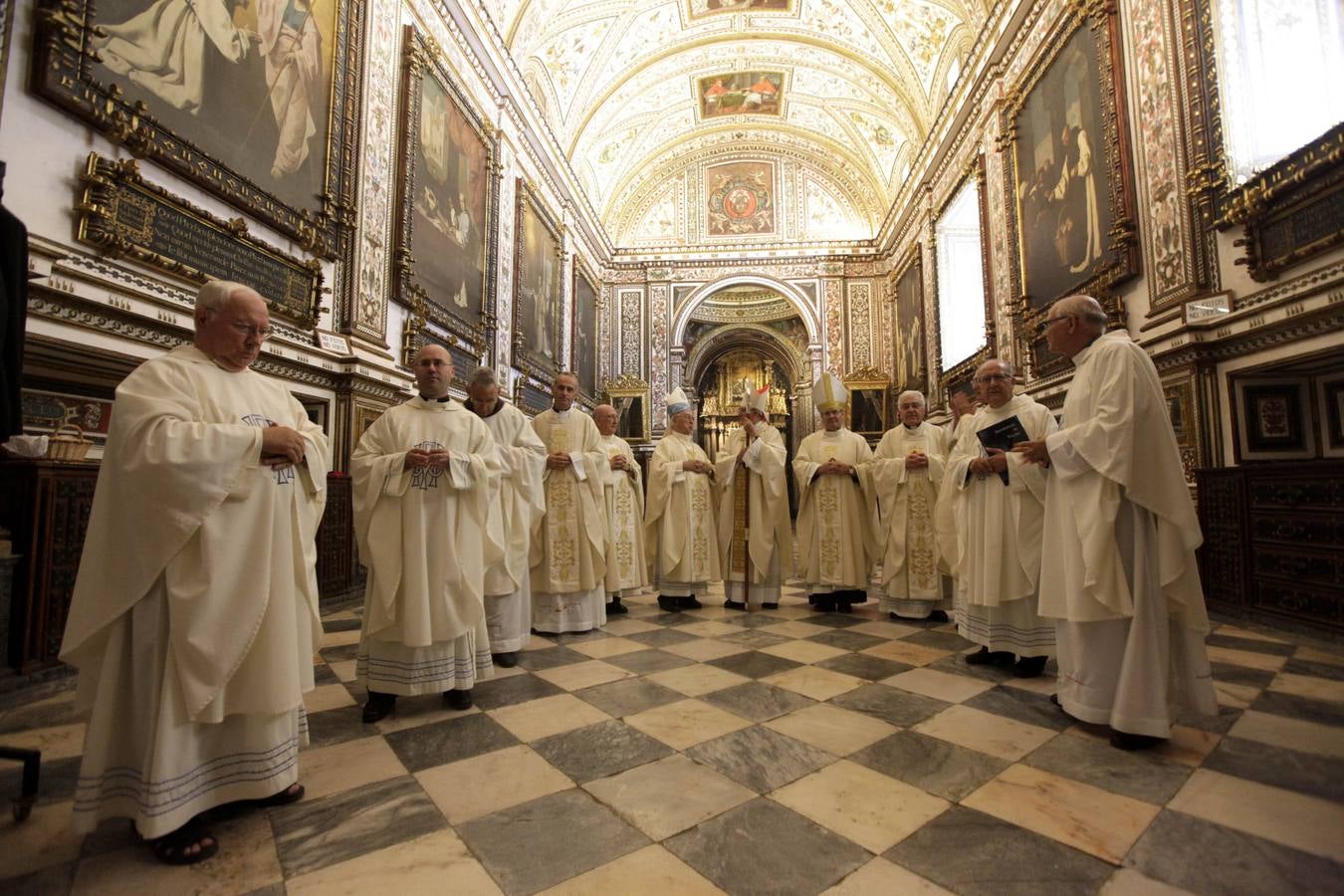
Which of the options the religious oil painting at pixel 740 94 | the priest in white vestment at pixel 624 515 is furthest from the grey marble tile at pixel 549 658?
the religious oil painting at pixel 740 94

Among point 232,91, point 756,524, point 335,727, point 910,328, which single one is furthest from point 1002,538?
point 910,328

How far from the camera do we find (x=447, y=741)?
2539 millimetres

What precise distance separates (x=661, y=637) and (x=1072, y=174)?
728 centimetres

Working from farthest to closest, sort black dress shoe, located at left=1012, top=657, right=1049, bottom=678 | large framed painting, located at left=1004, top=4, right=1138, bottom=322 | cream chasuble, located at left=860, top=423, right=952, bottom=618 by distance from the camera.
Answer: large framed painting, located at left=1004, top=4, right=1138, bottom=322
cream chasuble, located at left=860, top=423, right=952, bottom=618
black dress shoe, located at left=1012, top=657, right=1049, bottom=678

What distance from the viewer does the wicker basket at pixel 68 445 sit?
3.26m

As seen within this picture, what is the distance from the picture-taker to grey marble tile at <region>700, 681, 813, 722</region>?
2811mm

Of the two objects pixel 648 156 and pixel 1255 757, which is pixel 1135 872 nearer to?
pixel 1255 757

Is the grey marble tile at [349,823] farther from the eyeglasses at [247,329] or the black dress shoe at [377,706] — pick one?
the eyeglasses at [247,329]

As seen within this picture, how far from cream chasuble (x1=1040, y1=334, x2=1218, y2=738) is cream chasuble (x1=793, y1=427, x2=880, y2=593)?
2955 millimetres

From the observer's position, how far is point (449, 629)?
2.89 m

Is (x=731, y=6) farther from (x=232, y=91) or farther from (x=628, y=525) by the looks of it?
(x=628, y=525)

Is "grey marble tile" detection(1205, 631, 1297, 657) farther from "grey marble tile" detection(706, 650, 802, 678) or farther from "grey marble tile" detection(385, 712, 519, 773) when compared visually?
"grey marble tile" detection(385, 712, 519, 773)

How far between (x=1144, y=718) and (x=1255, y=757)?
357 millimetres

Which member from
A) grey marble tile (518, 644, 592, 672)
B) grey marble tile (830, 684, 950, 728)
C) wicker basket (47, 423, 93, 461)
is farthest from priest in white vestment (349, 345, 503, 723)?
grey marble tile (830, 684, 950, 728)
